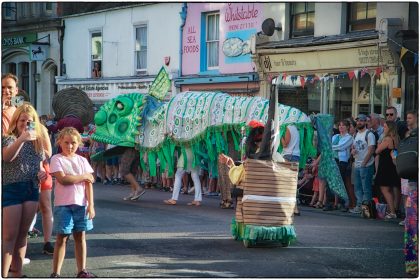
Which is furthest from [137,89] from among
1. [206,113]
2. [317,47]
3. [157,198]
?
[206,113]

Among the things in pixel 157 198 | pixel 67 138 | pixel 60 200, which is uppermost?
pixel 67 138

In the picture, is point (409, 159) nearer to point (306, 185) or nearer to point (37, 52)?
point (306, 185)

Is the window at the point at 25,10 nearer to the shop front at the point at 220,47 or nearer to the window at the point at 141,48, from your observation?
the window at the point at 141,48

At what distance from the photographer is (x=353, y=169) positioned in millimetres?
14336

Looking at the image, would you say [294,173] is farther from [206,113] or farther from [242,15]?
[242,15]

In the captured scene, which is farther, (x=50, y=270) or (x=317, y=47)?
(x=317, y=47)

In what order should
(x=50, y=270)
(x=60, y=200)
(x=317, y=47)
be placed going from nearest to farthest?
(x=60, y=200) < (x=50, y=270) < (x=317, y=47)

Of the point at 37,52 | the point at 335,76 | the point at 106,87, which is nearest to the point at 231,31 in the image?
the point at 335,76

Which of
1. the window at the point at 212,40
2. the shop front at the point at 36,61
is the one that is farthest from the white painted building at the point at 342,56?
the shop front at the point at 36,61

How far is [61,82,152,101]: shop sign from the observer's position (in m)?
26.5

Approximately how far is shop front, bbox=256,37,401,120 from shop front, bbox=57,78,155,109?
6576mm

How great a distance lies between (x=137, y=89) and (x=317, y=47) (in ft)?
30.1

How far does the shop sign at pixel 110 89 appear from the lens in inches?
1042

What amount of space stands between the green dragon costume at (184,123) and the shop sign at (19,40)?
1815 centimetres
